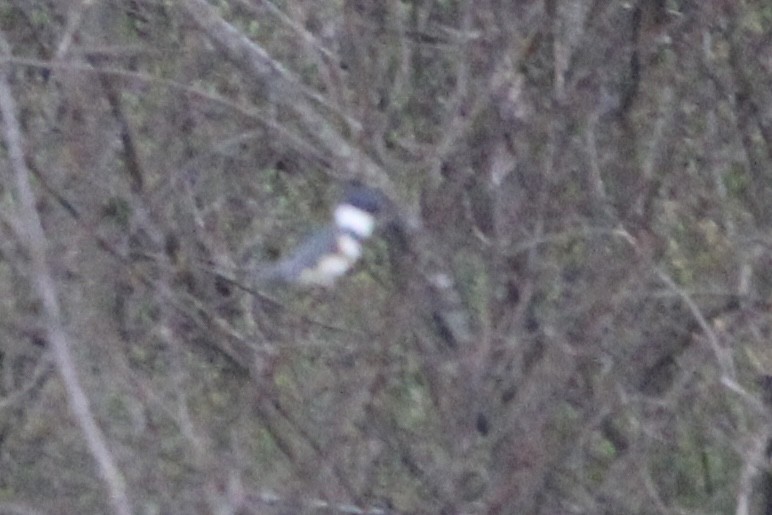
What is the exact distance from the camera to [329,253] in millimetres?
3938

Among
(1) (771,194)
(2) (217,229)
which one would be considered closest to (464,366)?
(2) (217,229)

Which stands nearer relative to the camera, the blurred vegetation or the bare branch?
the bare branch

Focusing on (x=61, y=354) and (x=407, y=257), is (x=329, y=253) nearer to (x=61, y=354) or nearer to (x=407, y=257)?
(x=407, y=257)

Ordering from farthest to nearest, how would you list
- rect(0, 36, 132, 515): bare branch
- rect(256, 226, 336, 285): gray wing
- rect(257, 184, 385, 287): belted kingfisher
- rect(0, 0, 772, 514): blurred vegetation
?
rect(256, 226, 336, 285): gray wing
rect(257, 184, 385, 287): belted kingfisher
rect(0, 0, 772, 514): blurred vegetation
rect(0, 36, 132, 515): bare branch

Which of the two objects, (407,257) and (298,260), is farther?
(298,260)

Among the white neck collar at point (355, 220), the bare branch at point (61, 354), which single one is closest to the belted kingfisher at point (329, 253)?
the white neck collar at point (355, 220)

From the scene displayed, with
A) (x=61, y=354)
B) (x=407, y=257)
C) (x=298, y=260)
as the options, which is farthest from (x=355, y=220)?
(x=61, y=354)

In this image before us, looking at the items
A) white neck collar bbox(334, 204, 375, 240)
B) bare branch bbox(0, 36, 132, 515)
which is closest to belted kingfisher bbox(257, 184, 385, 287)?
white neck collar bbox(334, 204, 375, 240)

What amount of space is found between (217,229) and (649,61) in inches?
49.4

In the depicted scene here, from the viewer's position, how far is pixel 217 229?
379 cm

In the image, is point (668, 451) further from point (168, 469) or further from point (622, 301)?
point (168, 469)

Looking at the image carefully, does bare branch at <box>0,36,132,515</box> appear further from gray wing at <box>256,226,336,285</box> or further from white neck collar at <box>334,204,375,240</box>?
gray wing at <box>256,226,336,285</box>

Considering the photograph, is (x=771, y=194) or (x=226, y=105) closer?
(x=226, y=105)

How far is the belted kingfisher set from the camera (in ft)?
12.2
